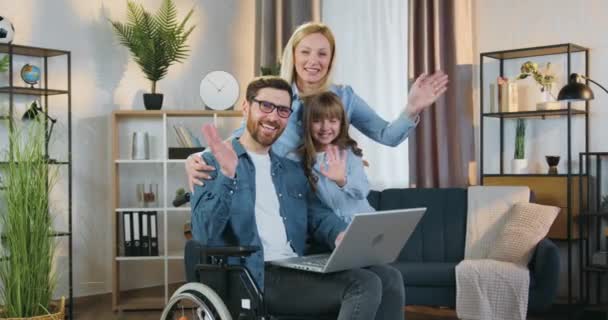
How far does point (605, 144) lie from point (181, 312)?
10.8ft

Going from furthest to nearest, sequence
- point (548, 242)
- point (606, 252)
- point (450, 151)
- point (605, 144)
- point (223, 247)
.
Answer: point (450, 151) → point (605, 144) → point (606, 252) → point (548, 242) → point (223, 247)

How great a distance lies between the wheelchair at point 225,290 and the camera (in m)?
2.63

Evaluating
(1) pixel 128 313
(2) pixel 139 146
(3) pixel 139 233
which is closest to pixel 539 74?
(2) pixel 139 146

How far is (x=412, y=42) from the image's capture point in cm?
576

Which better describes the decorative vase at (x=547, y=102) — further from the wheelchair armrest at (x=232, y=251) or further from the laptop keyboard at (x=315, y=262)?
the wheelchair armrest at (x=232, y=251)

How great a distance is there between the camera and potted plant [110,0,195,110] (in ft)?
18.4

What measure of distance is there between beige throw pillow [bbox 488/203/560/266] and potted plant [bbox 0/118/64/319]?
2.34m

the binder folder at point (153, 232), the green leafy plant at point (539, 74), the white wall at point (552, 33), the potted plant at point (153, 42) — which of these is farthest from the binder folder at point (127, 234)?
the green leafy plant at point (539, 74)

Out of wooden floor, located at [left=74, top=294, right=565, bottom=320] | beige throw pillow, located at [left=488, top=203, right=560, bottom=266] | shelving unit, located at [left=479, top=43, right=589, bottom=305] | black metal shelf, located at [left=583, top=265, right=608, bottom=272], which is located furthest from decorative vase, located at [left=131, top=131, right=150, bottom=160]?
black metal shelf, located at [left=583, top=265, right=608, bottom=272]

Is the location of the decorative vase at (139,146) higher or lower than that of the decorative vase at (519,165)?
higher

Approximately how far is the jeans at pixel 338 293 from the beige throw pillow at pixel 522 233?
1857mm

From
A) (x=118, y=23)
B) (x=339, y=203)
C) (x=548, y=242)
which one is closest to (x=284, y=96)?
(x=339, y=203)

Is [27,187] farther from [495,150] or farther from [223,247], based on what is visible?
[495,150]

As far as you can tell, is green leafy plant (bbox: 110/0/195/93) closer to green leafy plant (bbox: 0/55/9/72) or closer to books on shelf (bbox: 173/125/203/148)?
books on shelf (bbox: 173/125/203/148)
